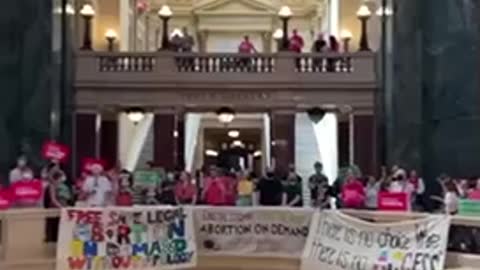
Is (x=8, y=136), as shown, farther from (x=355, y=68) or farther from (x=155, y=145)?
(x=355, y=68)

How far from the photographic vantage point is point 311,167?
34312mm

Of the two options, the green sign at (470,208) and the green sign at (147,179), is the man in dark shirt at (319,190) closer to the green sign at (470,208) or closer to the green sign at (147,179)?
the green sign at (147,179)

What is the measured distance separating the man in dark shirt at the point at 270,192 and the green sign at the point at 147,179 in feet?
8.66

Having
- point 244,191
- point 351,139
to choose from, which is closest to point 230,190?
point 244,191

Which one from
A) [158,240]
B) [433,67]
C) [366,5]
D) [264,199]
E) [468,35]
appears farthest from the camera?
[366,5]

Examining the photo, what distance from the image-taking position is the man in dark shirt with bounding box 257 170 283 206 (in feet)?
71.5

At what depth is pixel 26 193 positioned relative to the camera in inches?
663

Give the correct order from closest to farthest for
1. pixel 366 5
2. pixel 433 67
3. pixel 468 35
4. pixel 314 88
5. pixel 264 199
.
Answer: pixel 264 199
pixel 468 35
pixel 433 67
pixel 314 88
pixel 366 5

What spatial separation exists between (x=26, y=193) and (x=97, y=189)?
118 inches

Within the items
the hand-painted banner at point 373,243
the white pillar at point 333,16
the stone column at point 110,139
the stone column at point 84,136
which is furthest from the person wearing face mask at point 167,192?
the white pillar at point 333,16

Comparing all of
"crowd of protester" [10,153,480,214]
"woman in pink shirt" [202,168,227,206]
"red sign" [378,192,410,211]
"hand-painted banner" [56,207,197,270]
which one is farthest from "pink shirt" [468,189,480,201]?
"woman in pink shirt" [202,168,227,206]

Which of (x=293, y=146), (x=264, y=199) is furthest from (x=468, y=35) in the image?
(x=293, y=146)

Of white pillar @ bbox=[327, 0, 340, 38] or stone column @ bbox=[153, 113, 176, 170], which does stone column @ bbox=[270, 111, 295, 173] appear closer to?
stone column @ bbox=[153, 113, 176, 170]

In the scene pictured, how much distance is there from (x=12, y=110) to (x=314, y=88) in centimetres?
925
